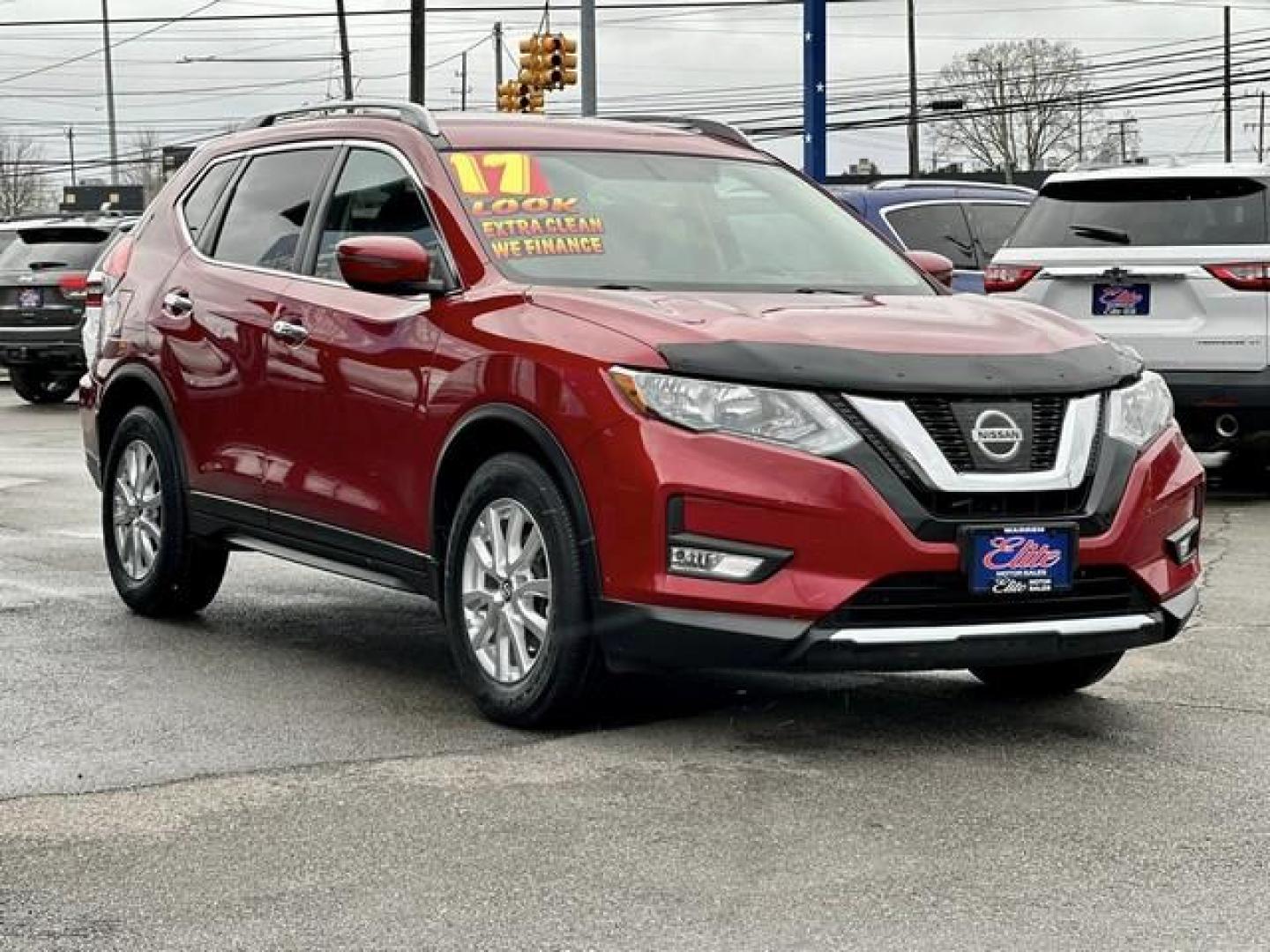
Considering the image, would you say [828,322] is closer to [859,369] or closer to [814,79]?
[859,369]

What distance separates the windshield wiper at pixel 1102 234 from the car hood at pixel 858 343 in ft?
19.0

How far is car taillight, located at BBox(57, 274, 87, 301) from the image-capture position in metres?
22.0

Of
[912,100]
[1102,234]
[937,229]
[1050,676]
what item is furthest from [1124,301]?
[912,100]

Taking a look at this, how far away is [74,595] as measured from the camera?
867 centimetres

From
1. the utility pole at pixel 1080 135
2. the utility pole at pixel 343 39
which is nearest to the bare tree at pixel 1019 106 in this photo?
the utility pole at pixel 1080 135

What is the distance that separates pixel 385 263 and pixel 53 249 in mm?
17163

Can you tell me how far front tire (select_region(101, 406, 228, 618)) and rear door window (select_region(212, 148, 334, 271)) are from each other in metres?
0.77

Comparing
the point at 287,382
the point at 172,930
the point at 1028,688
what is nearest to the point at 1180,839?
the point at 1028,688

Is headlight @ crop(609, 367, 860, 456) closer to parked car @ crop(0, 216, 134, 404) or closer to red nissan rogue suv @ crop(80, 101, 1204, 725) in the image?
red nissan rogue suv @ crop(80, 101, 1204, 725)

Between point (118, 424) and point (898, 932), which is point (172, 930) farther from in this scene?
point (118, 424)

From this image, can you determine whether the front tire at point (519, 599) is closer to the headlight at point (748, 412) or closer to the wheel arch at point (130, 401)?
the headlight at point (748, 412)

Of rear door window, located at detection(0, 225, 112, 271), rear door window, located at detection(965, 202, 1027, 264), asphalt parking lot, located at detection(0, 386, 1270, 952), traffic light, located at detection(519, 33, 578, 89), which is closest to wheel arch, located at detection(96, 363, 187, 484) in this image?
asphalt parking lot, located at detection(0, 386, 1270, 952)

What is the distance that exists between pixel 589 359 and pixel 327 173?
1999 mm

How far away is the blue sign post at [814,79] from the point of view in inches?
774
